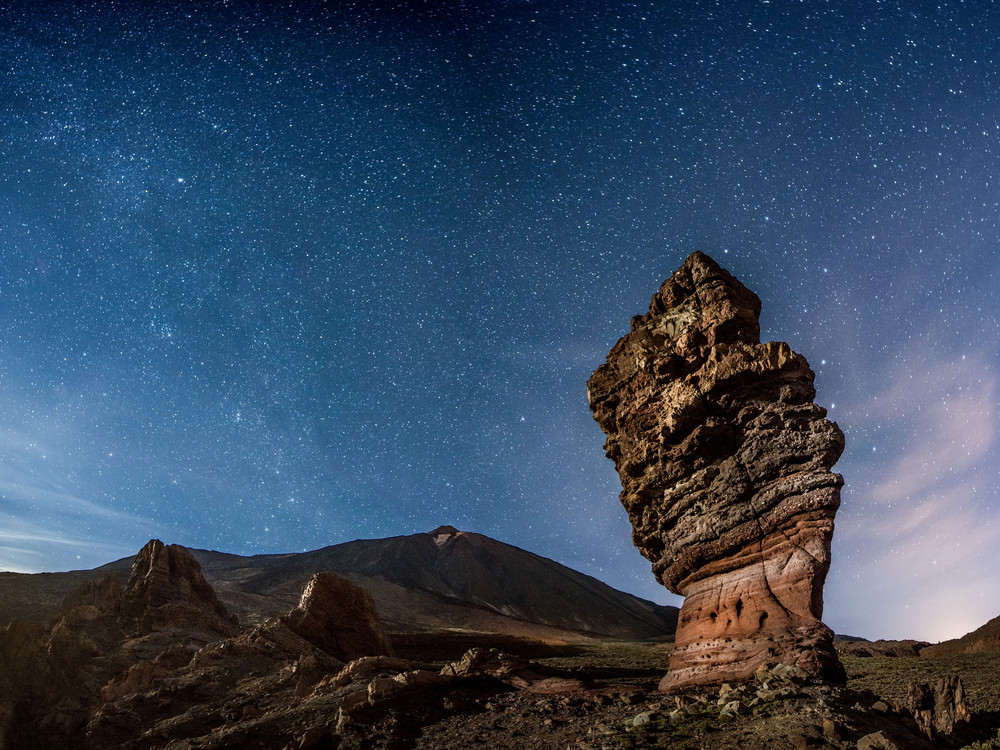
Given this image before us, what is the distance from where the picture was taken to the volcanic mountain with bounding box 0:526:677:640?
2304 inches

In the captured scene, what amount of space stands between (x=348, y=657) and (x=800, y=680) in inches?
864

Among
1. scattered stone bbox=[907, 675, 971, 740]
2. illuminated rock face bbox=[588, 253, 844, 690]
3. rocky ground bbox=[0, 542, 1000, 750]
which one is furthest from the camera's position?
illuminated rock face bbox=[588, 253, 844, 690]

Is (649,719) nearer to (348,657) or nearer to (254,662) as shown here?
(254,662)

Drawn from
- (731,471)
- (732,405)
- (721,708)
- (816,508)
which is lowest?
(721,708)

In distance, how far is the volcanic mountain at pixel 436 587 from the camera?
2304 inches

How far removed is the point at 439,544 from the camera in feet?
458

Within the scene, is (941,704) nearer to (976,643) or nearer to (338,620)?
(338,620)

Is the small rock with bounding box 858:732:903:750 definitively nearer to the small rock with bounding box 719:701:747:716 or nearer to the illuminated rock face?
the small rock with bounding box 719:701:747:716

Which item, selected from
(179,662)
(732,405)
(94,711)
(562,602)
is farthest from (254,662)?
(562,602)

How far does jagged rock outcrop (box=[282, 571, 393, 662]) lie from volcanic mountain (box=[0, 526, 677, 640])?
92.4 feet

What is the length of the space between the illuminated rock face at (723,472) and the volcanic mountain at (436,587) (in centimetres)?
4726

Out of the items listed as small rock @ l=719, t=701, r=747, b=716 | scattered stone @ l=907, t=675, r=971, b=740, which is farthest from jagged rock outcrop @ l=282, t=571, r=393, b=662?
scattered stone @ l=907, t=675, r=971, b=740

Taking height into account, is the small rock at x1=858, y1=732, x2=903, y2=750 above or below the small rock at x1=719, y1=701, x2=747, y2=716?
above

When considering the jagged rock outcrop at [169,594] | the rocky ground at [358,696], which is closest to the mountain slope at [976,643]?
the rocky ground at [358,696]
